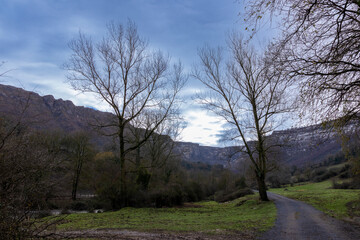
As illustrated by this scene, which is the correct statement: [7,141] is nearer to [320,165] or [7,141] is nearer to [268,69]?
[268,69]

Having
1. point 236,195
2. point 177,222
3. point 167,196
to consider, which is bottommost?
point 236,195

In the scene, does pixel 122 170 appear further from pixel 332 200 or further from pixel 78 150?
pixel 78 150

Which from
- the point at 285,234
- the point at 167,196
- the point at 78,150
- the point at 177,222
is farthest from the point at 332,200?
the point at 78,150

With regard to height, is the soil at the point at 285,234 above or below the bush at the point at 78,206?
above

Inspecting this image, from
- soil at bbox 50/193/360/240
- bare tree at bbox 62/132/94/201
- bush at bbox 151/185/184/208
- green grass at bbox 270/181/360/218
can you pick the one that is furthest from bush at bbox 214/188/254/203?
soil at bbox 50/193/360/240

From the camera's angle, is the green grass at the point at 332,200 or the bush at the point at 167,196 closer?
the green grass at the point at 332,200

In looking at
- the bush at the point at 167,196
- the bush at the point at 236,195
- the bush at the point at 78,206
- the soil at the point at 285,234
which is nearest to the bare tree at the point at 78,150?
the bush at the point at 78,206

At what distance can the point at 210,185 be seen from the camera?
55.6 m

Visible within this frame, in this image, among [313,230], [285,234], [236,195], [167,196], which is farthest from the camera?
[236,195]

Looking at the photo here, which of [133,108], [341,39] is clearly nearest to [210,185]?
[133,108]

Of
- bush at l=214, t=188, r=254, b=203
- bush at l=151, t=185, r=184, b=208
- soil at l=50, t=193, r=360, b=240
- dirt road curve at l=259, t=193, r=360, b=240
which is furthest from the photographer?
bush at l=214, t=188, r=254, b=203

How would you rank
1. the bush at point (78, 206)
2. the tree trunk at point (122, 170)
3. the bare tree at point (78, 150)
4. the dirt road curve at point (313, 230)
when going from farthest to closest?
the bare tree at point (78, 150) → the bush at point (78, 206) → the tree trunk at point (122, 170) → the dirt road curve at point (313, 230)

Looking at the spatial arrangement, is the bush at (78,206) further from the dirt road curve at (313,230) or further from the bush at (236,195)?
the dirt road curve at (313,230)

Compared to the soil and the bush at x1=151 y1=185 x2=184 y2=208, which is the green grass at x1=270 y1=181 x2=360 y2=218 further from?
the bush at x1=151 y1=185 x2=184 y2=208
